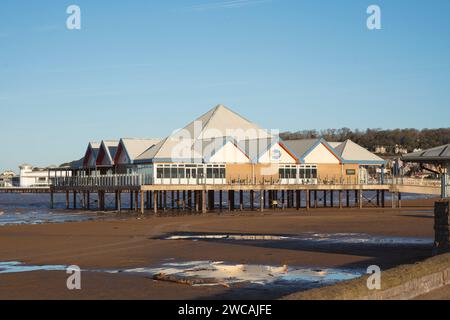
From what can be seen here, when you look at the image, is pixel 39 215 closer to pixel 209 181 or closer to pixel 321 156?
pixel 209 181

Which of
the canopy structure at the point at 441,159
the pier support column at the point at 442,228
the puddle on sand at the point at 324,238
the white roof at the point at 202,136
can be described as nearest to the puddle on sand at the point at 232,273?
Answer: the pier support column at the point at 442,228

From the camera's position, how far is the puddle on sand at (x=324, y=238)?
26797mm

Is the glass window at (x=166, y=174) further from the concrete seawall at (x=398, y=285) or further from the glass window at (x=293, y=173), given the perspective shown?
the concrete seawall at (x=398, y=285)

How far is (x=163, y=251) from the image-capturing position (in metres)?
24.7

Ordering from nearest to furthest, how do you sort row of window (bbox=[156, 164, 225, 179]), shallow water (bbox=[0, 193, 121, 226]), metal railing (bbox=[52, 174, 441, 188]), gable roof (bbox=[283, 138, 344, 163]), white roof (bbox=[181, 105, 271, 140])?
shallow water (bbox=[0, 193, 121, 226]), metal railing (bbox=[52, 174, 441, 188]), row of window (bbox=[156, 164, 225, 179]), gable roof (bbox=[283, 138, 344, 163]), white roof (bbox=[181, 105, 271, 140])

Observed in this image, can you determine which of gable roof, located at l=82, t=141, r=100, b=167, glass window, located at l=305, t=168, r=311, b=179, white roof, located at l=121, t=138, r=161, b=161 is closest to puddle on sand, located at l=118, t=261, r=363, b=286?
white roof, located at l=121, t=138, r=161, b=161

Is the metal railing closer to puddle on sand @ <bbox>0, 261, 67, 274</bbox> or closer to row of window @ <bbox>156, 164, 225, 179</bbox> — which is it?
row of window @ <bbox>156, 164, 225, 179</bbox>

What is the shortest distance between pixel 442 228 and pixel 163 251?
9.88 meters

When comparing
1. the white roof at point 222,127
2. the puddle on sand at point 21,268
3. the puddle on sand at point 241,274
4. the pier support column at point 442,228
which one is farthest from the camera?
the white roof at point 222,127

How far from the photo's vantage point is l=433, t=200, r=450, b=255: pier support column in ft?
62.5

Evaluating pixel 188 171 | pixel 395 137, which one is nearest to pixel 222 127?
pixel 188 171

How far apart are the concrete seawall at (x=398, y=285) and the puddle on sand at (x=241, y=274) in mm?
3024

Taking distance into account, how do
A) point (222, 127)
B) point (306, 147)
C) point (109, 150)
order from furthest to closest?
1. point (109, 150)
2. point (222, 127)
3. point (306, 147)

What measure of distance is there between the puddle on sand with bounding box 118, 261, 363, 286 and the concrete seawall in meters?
3.02
